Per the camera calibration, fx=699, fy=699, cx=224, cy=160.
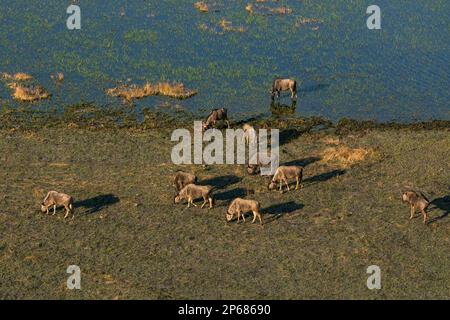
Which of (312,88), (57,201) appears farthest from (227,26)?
(57,201)

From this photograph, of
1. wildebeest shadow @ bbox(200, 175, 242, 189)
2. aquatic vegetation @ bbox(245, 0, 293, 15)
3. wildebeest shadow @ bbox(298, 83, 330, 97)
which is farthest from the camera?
aquatic vegetation @ bbox(245, 0, 293, 15)

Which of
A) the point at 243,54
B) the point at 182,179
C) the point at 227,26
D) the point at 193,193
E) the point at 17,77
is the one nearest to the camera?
the point at 193,193

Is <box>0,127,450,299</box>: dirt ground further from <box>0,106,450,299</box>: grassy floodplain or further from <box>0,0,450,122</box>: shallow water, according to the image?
<box>0,0,450,122</box>: shallow water

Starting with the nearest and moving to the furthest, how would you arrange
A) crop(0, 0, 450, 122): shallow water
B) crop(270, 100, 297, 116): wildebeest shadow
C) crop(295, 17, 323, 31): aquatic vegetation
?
crop(270, 100, 297, 116): wildebeest shadow, crop(0, 0, 450, 122): shallow water, crop(295, 17, 323, 31): aquatic vegetation

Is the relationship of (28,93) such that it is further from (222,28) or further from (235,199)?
(235,199)

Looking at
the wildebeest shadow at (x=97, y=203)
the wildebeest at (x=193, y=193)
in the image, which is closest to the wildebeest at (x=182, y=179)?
the wildebeest at (x=193, y=193)

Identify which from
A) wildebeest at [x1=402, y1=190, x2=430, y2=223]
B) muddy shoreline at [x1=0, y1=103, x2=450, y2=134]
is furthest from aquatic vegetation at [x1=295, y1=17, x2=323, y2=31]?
wildebeest at [x1=402, y1=190, x2=430, y2=223]

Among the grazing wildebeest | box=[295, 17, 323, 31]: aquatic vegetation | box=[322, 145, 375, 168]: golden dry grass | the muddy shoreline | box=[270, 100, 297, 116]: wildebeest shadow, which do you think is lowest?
box=[322, 145, 375, 168]: golden dry grass
